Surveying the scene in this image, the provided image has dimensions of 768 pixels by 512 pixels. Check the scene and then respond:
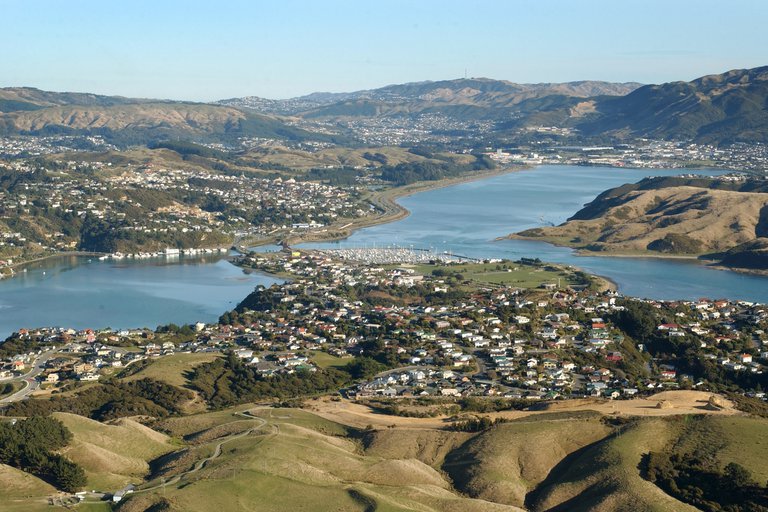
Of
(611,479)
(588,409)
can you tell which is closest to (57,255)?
(588,409)

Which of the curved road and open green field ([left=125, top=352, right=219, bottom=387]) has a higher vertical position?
the curved road

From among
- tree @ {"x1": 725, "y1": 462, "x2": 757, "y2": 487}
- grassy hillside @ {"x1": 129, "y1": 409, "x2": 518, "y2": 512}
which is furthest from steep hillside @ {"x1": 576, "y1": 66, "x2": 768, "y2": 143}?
grassy hillside @ {"x1": 129, "y1": 409, "x2": 518, "y2": 512}

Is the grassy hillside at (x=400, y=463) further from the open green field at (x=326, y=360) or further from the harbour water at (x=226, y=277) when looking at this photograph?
the harbour water at (x=226, y=277)

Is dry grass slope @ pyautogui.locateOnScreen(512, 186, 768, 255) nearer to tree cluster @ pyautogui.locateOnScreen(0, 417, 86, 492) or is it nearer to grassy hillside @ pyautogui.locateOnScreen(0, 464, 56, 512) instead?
tree cluster @ pyautogui.locateOnScreen(0, 417, 86, 492)

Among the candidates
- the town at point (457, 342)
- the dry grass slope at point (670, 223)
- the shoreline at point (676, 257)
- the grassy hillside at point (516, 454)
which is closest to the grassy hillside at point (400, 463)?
the grassy hillside at point (516, 454)

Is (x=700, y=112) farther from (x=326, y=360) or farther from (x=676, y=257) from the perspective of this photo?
(x=326, y=360)

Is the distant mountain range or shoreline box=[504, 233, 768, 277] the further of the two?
the distant mountain range
